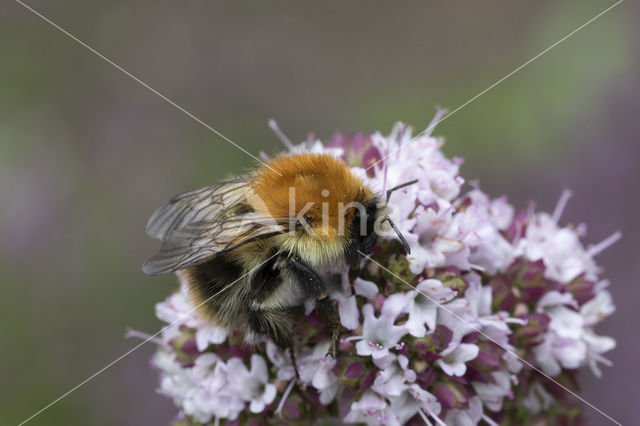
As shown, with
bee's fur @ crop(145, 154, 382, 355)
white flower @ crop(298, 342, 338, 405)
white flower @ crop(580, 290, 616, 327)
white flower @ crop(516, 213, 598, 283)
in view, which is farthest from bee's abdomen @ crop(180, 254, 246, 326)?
white flower @ crop(580, 290, 616, 327)

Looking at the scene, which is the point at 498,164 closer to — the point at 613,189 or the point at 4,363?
the point at 613,189

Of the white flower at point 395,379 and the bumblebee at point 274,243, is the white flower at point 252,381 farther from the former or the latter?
the white flower at point 395,379

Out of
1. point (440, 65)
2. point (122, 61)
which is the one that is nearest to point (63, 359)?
point (122, 61)

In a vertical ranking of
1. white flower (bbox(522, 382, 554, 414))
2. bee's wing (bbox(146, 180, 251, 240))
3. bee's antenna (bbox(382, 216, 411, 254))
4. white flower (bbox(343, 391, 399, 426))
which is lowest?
white flower (bbox(343, 391, 399, 426))

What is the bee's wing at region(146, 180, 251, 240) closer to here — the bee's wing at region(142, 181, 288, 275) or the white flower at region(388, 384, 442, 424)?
the bee's wing at region(142, 181, 288, 275)

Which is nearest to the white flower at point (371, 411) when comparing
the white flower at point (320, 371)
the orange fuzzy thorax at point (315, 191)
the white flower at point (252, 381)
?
the white flower at point (320, 371)

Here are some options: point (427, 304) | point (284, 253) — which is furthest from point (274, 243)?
point (427, 304)
